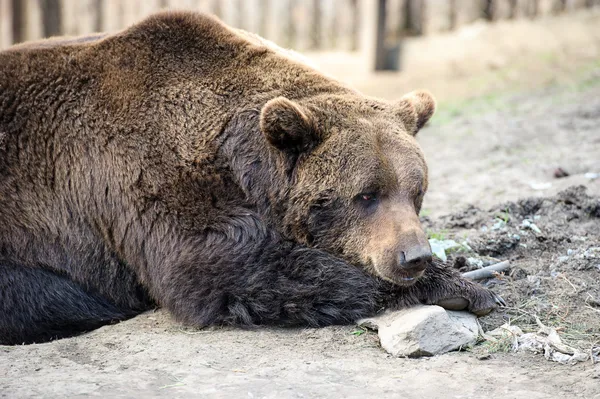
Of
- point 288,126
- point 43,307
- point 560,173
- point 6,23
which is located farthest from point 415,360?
point 6,23

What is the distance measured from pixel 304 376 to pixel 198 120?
226 centimetres

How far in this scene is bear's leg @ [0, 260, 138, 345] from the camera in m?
6.20

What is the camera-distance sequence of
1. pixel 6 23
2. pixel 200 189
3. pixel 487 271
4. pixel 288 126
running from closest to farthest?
pixel 288 126, pixel 200 189, pixel 487 271, pixel 6 23

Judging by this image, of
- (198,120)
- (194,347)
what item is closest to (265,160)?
(198,120)

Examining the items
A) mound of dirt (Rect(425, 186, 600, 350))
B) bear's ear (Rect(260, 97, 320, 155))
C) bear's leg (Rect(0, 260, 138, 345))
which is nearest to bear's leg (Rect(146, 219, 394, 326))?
bear's ear (Rect(260, 97, 320, 155))

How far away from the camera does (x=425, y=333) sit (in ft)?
17.5

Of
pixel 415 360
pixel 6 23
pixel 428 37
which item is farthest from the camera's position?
pixel 428 37

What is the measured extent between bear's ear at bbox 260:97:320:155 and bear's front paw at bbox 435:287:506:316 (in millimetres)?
1500

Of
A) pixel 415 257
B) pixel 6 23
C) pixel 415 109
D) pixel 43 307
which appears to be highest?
pixel 415 109

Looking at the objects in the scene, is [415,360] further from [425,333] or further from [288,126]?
[288,126]

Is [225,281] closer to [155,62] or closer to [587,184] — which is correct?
[155,62]

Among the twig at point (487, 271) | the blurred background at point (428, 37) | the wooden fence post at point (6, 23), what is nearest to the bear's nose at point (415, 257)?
the twig at point (487, 271)

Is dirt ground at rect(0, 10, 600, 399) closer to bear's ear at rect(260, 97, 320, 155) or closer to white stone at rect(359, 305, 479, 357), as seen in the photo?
white stone at rect(359, 305, 479, 357)

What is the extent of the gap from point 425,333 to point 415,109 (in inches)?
79.0
